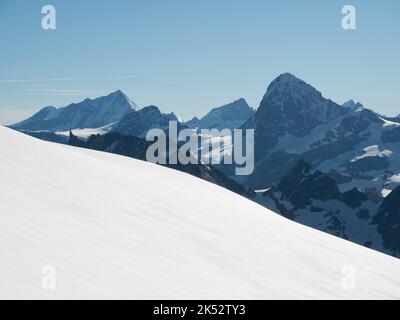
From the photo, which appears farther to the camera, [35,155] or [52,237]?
[35,155]

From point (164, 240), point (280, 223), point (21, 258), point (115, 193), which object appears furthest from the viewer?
point (280, 223)

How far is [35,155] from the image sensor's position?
2005 cm

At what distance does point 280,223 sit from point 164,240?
10506 mm

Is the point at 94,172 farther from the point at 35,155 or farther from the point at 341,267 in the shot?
the point at 341,267

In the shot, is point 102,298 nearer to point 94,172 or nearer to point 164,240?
point 164,240

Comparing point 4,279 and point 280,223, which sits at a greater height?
point 4,279

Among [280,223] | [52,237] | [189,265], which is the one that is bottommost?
[280,223]

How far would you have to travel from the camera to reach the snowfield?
10.4 meters

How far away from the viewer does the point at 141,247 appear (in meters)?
13.2

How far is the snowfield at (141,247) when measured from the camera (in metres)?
10.4
